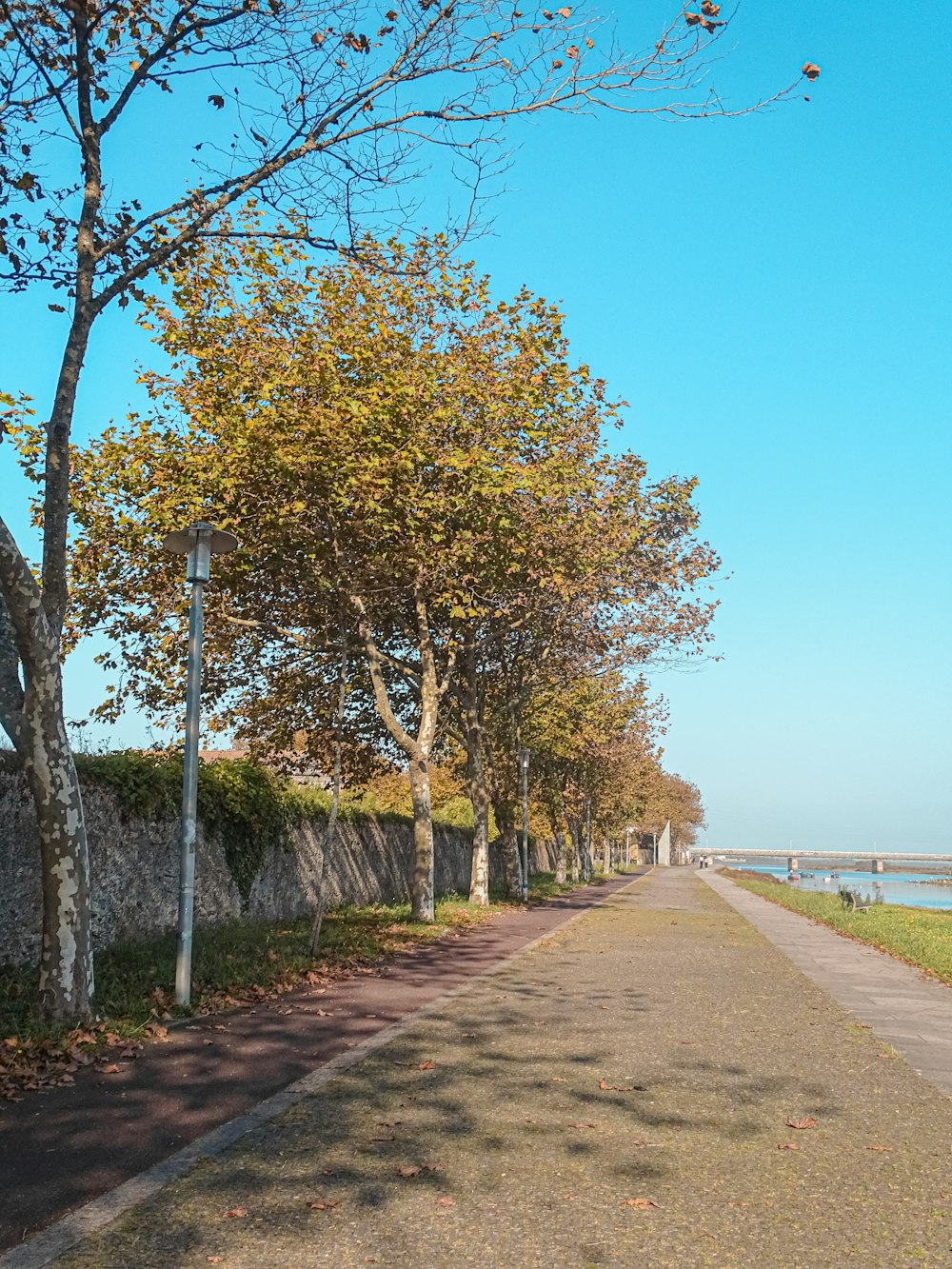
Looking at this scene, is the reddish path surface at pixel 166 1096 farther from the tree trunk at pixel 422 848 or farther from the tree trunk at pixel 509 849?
the tree trunk at pixel 509 849

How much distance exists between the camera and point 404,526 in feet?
58.1

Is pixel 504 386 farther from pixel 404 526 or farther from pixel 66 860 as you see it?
pixel 66 860

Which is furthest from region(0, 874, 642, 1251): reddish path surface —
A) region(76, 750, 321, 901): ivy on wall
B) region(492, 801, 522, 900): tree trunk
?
region(492, 801, 522, 900): tree trunk

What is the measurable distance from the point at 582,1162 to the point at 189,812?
247 inches

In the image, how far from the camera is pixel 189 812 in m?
10.7

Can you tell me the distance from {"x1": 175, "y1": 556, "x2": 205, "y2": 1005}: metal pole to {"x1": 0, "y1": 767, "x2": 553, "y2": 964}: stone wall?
6.12 ft

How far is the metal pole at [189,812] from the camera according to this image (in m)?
10.4

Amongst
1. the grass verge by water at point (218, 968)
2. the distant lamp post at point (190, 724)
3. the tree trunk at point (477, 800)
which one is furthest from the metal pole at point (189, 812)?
the tree trunk at point (477, 800)

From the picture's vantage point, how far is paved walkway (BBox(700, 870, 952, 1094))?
8984 millimetres

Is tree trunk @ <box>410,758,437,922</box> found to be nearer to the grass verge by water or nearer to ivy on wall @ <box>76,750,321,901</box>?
the grass verge by water

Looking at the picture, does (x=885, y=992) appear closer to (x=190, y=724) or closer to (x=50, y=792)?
(x=190, y=724)

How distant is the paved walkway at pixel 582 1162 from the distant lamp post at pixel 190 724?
241cm

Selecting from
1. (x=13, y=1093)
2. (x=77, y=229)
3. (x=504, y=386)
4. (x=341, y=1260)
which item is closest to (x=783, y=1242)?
(x=341, y=1260)

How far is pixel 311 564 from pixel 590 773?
32.1m
